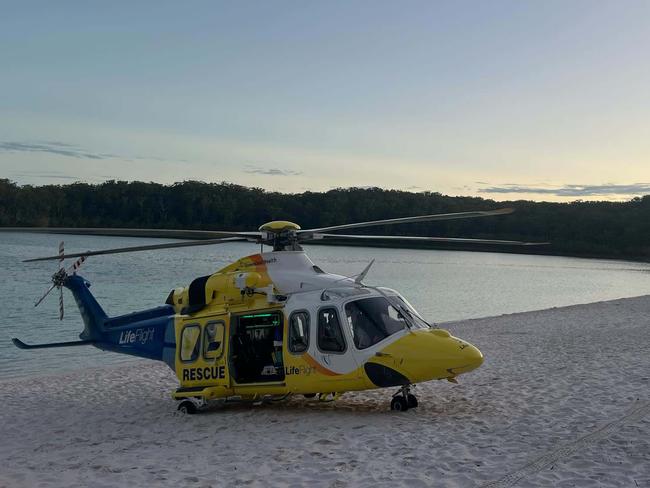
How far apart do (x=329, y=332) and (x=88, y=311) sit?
5.02 meters

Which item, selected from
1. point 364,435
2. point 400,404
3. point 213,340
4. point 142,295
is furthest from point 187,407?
point 142,295

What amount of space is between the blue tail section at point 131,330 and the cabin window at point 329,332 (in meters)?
2.68

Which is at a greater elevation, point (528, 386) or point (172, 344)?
point (172, 344)

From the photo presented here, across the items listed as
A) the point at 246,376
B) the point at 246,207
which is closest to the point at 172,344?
the point at 246,376

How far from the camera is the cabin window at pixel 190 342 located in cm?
983

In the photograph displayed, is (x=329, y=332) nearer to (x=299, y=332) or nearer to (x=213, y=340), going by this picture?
(x=299, y=332)

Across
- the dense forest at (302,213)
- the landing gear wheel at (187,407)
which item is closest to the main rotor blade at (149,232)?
the landing gear wheel at (187,407)

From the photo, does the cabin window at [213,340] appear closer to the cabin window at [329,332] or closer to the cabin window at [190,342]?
the cabin window at [190,342]

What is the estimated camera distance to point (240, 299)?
9.48 meters

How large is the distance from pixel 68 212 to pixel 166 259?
37.4 metres

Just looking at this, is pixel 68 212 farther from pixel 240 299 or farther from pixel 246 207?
pixel 240 299

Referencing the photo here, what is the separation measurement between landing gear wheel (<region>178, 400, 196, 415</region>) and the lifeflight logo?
1.27 meters

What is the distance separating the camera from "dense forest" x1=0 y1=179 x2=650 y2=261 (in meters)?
76.5

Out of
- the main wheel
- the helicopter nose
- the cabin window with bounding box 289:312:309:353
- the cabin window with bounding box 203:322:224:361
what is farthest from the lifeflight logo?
the helicopter nose
